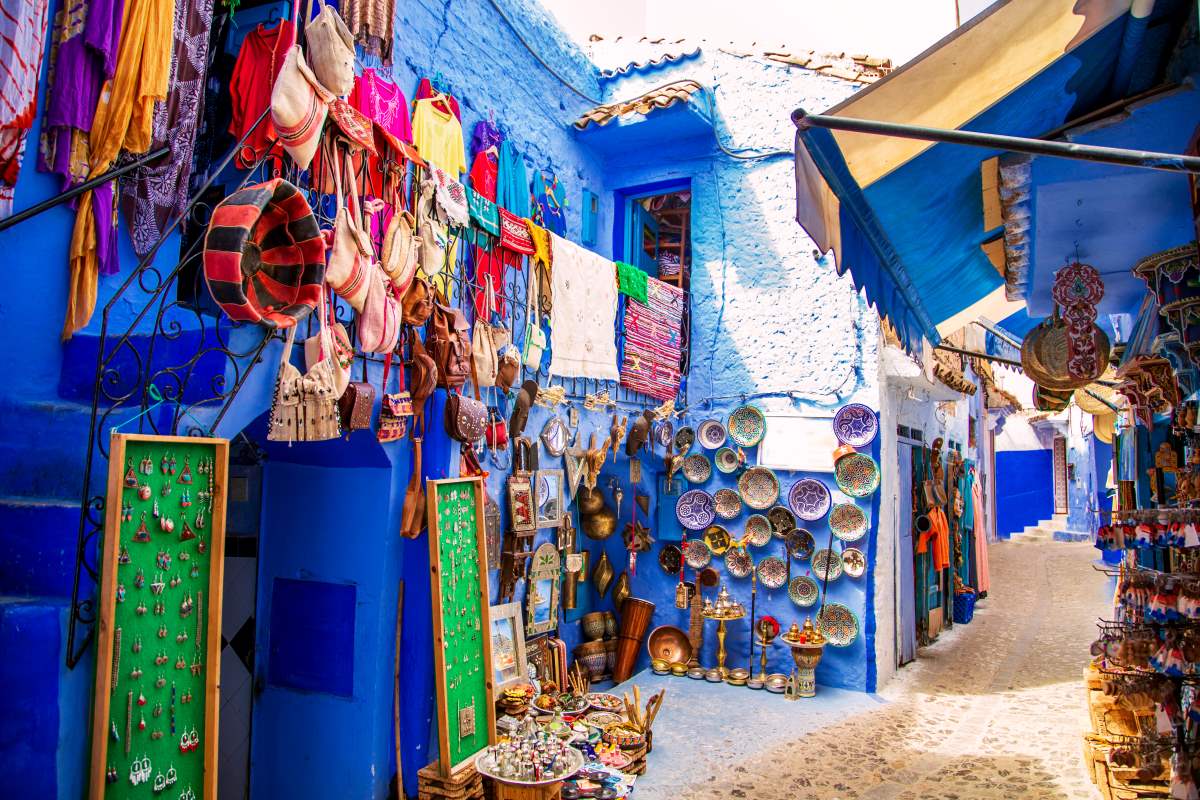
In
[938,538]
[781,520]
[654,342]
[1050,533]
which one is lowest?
[1050,533]

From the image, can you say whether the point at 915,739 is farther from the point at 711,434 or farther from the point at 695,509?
the point at 711,434

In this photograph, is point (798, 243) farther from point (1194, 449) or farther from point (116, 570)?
point (116, 570)

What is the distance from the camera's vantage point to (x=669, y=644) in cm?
758

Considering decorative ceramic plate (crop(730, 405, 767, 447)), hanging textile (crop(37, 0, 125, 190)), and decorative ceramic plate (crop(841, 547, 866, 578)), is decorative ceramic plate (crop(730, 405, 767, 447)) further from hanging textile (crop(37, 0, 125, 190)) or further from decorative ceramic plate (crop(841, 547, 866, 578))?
hanging textile (crop(37, 0, 125, 190))

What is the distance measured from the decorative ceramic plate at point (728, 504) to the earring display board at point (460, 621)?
332 cm

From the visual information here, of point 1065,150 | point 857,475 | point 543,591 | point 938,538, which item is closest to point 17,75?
point 1065,150

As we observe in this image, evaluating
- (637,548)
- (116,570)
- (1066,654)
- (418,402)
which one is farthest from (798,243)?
(116,570)

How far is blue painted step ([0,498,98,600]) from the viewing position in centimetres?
268

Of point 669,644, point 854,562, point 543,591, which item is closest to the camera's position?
point 543,591

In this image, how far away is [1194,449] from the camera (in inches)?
118

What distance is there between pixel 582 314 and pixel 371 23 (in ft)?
9.24

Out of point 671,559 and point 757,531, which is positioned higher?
point 757,531

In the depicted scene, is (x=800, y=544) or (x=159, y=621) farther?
(x=800, y=544)

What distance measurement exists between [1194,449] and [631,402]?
4.92 m
